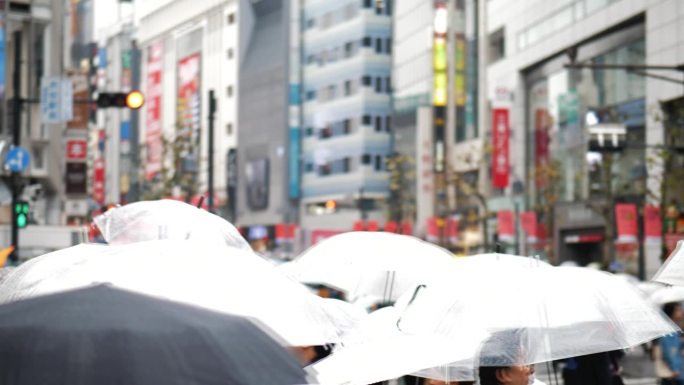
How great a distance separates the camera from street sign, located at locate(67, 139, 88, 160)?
47.5 m

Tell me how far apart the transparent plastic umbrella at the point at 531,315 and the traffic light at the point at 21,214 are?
1906 centimetres

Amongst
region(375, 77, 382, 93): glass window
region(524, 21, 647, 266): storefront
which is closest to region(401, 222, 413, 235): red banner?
region(524, 21, 647, 266): storefront

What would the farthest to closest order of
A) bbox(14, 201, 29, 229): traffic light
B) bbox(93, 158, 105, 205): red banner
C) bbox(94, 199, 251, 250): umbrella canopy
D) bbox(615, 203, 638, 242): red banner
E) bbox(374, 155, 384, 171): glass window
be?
bbox(93, 158, 105, 205): red banner < bbox(374, 155, 384, 171): glass window < bbox(615, 203, 638, 242): red banner < bbox(14, 201, 29, 229): traffic light < bbox(94, 199, 251, 250): umbrella canopy

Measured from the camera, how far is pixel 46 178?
154ft

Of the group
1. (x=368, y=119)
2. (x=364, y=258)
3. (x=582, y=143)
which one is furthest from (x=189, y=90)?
(x=364, y=258)

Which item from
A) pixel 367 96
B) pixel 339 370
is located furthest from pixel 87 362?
pixel 367 96

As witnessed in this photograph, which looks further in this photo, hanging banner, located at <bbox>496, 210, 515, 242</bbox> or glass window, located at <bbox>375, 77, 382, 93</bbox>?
glass window, located at <bbox>375, 77, 382, 93</bbox>

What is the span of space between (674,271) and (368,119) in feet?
271

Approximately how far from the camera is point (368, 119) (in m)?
89.9

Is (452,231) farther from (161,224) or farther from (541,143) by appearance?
(161,224)

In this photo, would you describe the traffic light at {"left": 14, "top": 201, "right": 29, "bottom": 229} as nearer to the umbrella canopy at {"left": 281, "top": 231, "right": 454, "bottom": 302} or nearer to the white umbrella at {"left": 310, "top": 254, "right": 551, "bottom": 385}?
the umbrella canopy at {"left": 281, "top": 231, "right": 454, "bottom": 302}

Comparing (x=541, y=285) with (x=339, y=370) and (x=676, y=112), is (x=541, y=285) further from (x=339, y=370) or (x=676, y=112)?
(x=676, y=112)

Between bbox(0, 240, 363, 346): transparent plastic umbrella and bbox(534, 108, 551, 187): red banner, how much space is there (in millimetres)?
53136

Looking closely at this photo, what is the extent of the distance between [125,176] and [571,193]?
82.5 metres
